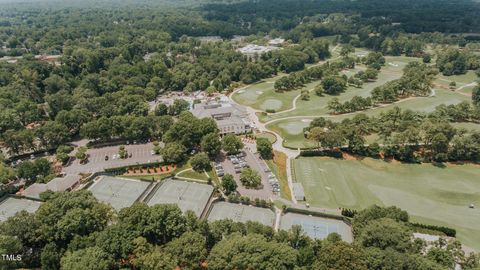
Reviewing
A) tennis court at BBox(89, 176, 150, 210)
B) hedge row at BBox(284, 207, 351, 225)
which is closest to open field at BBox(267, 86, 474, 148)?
hedge row at BBox(284, 207, 351, 225)

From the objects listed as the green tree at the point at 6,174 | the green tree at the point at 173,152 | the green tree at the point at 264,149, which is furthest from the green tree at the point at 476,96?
the green tree at the point at 6,174

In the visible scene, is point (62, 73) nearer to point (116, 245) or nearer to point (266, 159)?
point (266, 159)

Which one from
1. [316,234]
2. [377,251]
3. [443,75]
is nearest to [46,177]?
[316,234]

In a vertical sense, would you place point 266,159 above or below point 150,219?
below

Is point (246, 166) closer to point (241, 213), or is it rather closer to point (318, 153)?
point (241, 213)

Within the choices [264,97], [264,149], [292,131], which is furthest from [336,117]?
[264,149]

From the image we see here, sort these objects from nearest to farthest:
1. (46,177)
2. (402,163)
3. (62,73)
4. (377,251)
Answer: (377,251) < (46,177) < (402,163) < (62,73)
